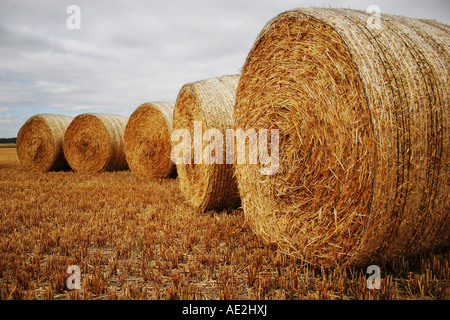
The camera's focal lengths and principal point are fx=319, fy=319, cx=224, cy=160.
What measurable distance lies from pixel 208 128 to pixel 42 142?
8791 millimetres

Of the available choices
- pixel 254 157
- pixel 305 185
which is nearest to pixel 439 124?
pixel 305 185

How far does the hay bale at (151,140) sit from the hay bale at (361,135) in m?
5.13

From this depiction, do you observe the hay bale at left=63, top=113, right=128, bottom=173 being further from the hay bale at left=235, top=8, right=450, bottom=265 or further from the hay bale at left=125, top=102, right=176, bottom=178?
the hay bale at left=235, top=8, right=450, bottom=265

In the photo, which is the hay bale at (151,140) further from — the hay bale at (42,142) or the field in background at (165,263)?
the hay bale at (42,142)

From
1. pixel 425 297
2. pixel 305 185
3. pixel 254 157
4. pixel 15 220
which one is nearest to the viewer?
pixel 425 297

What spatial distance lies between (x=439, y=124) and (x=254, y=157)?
187cm

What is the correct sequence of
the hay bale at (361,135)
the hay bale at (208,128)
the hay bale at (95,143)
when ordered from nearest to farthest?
the hay bale at (361,135)
the hay bale at (208,128)
the hay bale at (95,143)

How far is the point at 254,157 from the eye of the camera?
3785 millimetres

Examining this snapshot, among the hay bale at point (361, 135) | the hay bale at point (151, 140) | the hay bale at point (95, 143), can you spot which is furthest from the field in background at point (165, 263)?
the hay bale at point (95, 143)

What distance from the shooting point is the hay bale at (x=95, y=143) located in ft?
32.7

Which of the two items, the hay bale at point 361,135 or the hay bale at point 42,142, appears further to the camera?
the hay bale at point 42,142

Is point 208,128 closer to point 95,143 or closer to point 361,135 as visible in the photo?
point 361,135

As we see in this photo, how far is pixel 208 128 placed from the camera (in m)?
4.81

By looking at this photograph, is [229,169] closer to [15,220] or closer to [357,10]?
[357,10]
